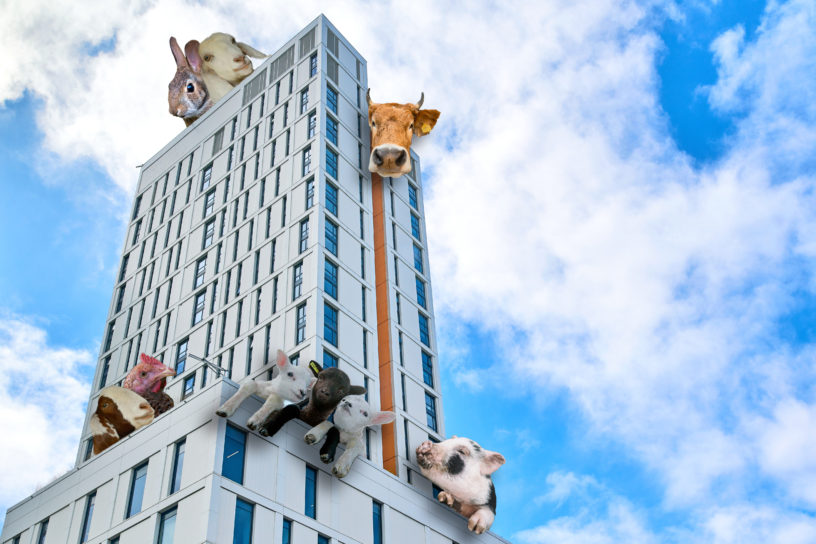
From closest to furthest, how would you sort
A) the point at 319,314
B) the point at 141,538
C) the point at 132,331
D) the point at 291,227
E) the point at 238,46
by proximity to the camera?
the point at 141,538, the point at 319,314, the point at 291,227, the point at 132,331, the point at 238,46

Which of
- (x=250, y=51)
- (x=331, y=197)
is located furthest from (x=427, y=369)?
(x=250, y=51)

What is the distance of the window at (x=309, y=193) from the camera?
138ft

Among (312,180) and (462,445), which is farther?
(312,180)

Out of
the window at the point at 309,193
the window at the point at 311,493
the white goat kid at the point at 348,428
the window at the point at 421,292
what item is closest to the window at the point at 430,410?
the window at the point at 421,292

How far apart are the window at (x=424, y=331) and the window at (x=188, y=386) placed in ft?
37.2

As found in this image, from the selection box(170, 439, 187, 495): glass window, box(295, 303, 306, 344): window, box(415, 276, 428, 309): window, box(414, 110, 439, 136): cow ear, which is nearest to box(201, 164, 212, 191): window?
box(414, 110, 439, 136): cow ear

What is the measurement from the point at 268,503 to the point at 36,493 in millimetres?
11242

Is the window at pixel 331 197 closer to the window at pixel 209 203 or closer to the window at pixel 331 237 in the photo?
the window at pixel 331 237

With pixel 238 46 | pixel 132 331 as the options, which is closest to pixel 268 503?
pixel 132 331

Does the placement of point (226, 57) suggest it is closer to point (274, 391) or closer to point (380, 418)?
point (380, 418)

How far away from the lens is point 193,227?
49.7 meters

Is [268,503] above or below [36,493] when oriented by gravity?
below

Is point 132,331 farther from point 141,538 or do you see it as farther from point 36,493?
point 141,538

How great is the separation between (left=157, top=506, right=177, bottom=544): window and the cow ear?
1022 inches
